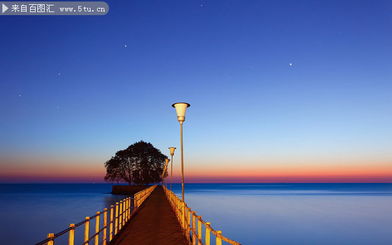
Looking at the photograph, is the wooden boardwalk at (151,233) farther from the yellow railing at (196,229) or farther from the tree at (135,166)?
the tree at (135,166)

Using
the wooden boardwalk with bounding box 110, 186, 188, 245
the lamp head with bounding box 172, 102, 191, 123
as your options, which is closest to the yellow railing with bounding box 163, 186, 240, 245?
the wooden boardwalk with bounding box 110, 186, 188, 245

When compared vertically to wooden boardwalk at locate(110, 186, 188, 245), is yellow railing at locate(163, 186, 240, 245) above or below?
above

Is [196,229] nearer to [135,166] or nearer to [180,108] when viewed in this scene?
[180,108]

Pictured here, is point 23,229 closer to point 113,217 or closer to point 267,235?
point 267,235

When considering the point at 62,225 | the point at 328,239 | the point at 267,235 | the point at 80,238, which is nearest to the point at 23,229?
the point at 62,225

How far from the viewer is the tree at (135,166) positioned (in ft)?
234

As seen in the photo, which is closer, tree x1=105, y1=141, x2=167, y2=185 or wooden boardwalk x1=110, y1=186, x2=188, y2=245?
wooden boardwalk x1=110, y1=186, x2=188, y2=245

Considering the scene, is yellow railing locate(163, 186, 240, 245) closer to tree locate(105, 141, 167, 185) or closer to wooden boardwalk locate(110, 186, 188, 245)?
wooden boardwalk locate(110, 186, 188, 245)

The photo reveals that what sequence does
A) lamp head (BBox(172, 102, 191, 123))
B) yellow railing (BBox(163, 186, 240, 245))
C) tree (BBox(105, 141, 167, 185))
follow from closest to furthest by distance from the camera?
yellow railing (BBox(163, 186, 240, 245)), lamp head (BBox(172, 102, 191, 123)), tree (BBox(105, 141, 167, 185))

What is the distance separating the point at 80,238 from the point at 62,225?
12.5m

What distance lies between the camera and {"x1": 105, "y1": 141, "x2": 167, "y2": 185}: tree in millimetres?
71438

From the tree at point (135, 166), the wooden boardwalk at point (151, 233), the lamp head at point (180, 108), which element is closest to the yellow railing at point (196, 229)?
the wooden boardwalk at point (151, 233)

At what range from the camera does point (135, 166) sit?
72125 mm

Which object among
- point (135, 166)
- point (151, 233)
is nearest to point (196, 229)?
point (151, 233)
